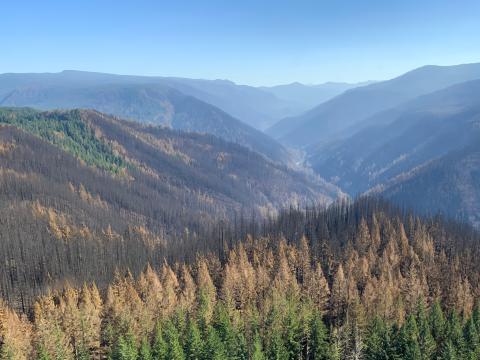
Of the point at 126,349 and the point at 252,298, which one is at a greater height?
the point at 126,349

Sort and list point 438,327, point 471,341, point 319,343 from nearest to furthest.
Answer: point 471,341, point 319,343, point 438,327

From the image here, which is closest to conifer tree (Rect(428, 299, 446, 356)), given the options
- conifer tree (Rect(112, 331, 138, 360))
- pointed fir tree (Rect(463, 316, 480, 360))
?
pointed fir tree (Rect(463, 316, 480, 360))

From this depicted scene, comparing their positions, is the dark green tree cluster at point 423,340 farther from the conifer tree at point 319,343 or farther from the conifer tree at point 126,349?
the conifer tree at point 126,349

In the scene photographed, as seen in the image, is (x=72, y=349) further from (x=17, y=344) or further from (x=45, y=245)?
(x=45, y=245)

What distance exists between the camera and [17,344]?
258 ft

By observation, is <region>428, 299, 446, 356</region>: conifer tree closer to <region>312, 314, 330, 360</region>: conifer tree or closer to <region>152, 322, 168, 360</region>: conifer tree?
<region>312, 314, 330, 360</region>: conifer tree

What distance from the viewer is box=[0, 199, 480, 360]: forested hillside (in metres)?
79.5

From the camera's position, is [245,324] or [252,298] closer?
[245,324]

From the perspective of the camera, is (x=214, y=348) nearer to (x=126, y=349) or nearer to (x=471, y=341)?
Result: (x=126, y=349)

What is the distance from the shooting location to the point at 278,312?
91.1 m

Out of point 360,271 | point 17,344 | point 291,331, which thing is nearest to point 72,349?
point 17,344

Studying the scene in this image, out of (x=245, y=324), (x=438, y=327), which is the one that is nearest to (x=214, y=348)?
(x=245, y=324)

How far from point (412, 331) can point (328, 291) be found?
2963cm

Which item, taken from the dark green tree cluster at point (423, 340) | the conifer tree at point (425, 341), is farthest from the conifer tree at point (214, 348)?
the conifer tree at point (425, 341)
